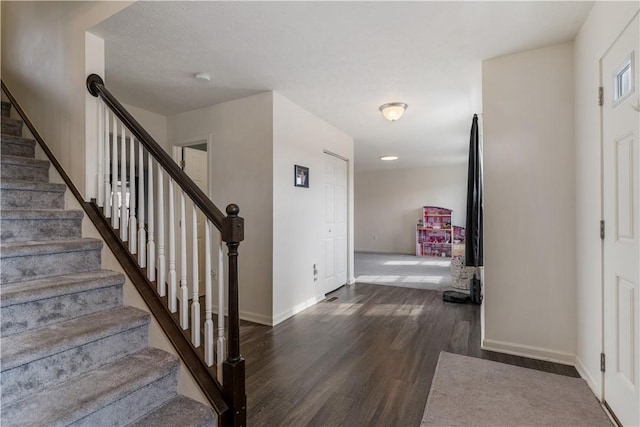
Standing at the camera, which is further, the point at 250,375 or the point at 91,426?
the point at 250,375

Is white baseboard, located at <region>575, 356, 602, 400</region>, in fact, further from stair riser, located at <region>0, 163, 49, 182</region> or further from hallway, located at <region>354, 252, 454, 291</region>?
stair riser, located at <region>0, 163, 49, 182</region>

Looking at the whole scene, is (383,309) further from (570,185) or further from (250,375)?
(570,185)

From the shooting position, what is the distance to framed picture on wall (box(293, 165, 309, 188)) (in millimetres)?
3637

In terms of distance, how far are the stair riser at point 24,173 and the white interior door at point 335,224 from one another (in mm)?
2987

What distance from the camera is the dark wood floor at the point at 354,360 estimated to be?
179 centimetres

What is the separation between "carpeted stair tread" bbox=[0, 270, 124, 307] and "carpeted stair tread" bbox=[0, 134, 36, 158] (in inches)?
53.3

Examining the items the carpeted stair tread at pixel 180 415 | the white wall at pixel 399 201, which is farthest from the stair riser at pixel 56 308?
the white wall at pixel 399 201

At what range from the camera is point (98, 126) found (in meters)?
2.18

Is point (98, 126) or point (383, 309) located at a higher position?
point (98, 126)

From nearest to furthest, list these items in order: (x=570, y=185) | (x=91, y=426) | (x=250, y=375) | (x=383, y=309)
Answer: (x=91, y=426), (x=250, y=375), (x=570, y=185), (x=383, y=309)

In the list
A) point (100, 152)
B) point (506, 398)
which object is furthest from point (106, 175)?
point (506, 398)

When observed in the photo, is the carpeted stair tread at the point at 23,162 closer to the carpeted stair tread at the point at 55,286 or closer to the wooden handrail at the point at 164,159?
the wooden handrail at the point at 164,159

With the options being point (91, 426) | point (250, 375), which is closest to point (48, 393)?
point (91, 426)

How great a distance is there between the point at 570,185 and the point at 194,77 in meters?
3.33
